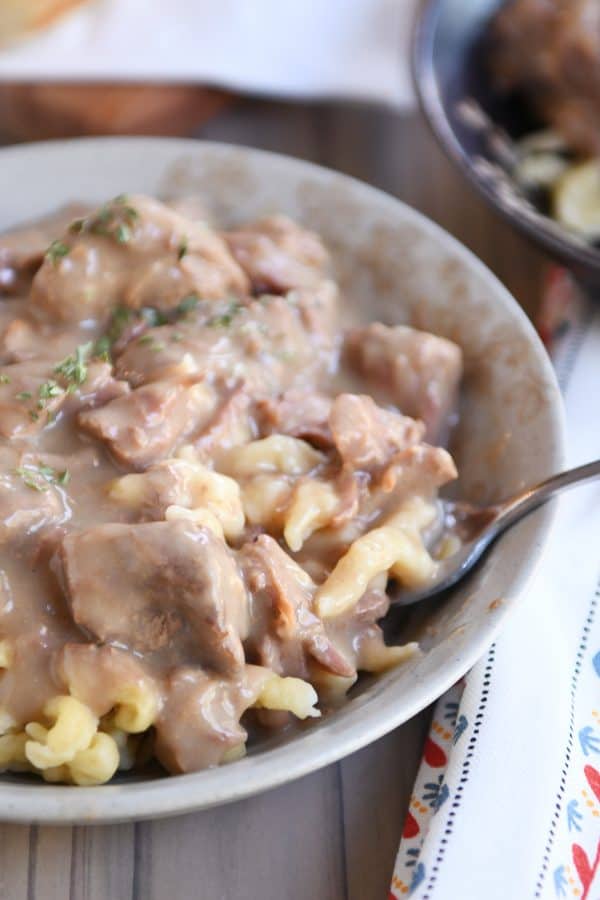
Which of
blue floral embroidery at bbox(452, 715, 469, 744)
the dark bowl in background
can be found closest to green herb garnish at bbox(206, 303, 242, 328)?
the dark bowl in background

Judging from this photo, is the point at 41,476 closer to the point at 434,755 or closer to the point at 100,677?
the point at 100,677

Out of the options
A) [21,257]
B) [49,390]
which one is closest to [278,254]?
[21,257]

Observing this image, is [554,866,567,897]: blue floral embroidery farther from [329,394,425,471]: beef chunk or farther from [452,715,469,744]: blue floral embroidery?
[329,394,425,471]: beef chunk

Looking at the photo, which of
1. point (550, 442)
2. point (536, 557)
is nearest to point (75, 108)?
point (550, 442)

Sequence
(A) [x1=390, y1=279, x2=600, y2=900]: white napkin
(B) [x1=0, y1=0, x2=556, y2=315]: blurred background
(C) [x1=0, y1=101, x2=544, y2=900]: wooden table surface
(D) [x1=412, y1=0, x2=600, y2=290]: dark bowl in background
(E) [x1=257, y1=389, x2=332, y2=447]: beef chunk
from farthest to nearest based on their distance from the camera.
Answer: (B) [x1=0, y1=0, x2=556, y2=315]: blurred background → (D) [x1=412, y1=0, x2=600, y2=290]: dark bowl in background → (E) [x1=257, y1=389, x2=332, y2=447]: beef chunk → (C) [x1=0, y1=101, x2=544, y2=900]: wooden table surface → (A) [x1=390, y1=279, x2=600, y2=900]: white napkin

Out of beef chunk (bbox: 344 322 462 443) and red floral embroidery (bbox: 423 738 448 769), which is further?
beef chunk (bbox: 344 322 462 443)
